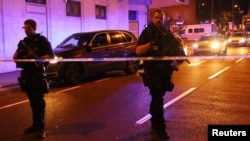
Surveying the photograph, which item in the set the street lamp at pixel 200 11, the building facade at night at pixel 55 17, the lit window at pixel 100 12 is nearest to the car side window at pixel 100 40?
the building facade at night at pixel 55 17

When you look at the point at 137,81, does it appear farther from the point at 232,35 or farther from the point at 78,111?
the point at 232,35

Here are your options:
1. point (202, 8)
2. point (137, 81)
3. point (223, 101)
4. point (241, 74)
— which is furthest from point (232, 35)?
point (202, 8)

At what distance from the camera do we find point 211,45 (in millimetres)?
23766

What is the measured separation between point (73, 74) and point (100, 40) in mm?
1895

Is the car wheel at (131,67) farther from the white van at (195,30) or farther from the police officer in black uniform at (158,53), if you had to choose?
the white van at (195,30)

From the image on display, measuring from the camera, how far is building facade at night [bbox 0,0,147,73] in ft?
51.1

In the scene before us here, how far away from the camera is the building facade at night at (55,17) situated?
15.6 m

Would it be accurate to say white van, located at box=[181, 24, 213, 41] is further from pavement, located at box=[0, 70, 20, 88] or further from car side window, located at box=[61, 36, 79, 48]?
pavement, located at box=[0, 70, 20, 88]

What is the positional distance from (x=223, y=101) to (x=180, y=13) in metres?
69.3

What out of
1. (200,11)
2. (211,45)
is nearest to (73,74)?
(211,45)

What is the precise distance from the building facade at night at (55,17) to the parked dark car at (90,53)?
415 cm

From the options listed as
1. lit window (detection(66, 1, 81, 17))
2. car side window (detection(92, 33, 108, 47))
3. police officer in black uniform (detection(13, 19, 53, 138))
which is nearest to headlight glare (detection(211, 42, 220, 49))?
lit window (detection(66, 1, 81, 17))

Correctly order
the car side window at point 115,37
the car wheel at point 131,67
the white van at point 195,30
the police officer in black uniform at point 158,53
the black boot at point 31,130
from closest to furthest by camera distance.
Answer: the police officer in black uniform at point 158,53 → the black boot at point 31,130 → the car side window at point 115,37 → the car wheel at point 131,67 → the white van at point 195,30

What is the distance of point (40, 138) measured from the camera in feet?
18.4
